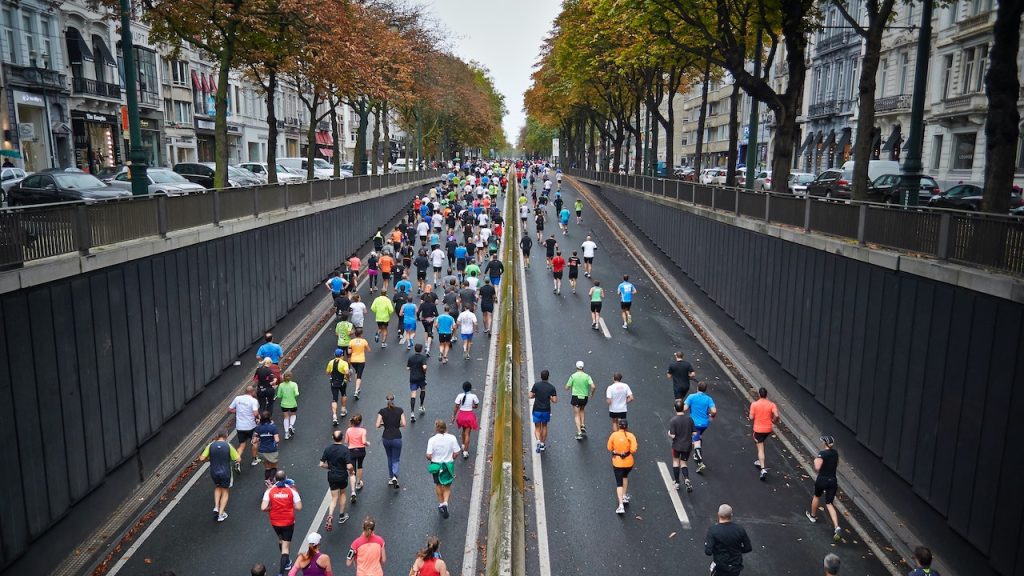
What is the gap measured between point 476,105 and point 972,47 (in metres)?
53.0

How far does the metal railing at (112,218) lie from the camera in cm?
997

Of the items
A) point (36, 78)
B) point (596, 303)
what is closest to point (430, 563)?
point (596, 303)

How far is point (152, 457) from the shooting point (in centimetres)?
1353

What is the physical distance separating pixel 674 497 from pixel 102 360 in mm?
10058

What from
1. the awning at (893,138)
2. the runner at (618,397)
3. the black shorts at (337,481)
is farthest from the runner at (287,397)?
the awning at (893,138)

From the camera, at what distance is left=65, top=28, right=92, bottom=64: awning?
3894 centimetres

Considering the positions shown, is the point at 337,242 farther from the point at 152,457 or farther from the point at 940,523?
the point at 940,523

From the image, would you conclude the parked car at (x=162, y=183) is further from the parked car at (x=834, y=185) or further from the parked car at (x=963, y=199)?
the parked car at (x=963, y=199)

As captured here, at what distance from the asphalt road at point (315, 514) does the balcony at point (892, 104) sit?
3871cm

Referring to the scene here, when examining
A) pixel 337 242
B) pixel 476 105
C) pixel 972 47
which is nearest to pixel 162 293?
pixel 337 242

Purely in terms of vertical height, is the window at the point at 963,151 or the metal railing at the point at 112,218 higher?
the window at the point at 963,151

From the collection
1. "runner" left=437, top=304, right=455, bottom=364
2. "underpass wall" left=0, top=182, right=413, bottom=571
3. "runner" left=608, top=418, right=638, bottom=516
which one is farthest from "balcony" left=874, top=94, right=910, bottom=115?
"underpass wall" left=0, top=182, right=413, bottom=571

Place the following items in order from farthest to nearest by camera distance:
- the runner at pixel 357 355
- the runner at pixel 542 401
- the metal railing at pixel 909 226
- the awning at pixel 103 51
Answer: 1. the awning at pixel 103 51
2. the runner at pixel 357 355
3. the runner at pixel 542 401
4. the metal railing at pixel 909 226

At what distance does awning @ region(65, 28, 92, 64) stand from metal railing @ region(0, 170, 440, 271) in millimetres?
24192
